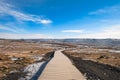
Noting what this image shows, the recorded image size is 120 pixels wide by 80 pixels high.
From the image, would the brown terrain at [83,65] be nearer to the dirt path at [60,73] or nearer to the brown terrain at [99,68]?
the brown terrain at [99,68]

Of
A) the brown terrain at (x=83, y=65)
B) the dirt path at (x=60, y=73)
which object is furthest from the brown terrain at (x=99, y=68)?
the dirt path at (x=60, y=73)

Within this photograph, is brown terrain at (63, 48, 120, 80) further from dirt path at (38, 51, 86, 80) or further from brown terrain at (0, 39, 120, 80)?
dirt path at (38, 51, 86, 80)

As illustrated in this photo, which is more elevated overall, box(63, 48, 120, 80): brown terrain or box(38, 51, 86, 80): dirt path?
box(38, 51, 86, 80): dirt path

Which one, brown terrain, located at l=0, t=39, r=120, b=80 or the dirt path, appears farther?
brown terrain, located at l=0, t=39, r=120, b=80

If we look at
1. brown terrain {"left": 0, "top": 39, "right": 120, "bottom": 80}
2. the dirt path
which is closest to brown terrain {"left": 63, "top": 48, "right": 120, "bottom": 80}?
brown terrain {"left": 0, "top": 39, "right": 120, "bottom": 80}

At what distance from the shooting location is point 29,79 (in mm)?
18766

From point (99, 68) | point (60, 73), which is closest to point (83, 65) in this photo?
point (99, 68)

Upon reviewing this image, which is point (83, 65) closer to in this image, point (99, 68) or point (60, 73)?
point (99, 68)

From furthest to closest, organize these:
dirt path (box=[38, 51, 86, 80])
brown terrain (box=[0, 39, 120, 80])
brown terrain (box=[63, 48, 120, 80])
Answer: brown terrain (box=[0, 39, 120, 80])
brown terrain (box=[63, 48, 120, 80])
dirt path (box=[38, 51, 86, 80])

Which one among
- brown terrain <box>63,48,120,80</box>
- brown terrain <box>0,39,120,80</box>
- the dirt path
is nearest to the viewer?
the dirt path

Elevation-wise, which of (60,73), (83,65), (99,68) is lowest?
(83,65)

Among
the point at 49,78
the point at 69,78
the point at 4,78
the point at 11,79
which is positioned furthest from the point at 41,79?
the point at 4,78

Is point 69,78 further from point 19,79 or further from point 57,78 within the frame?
point 19,79

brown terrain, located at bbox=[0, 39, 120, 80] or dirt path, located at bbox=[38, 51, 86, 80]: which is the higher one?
dirt path, located at bbox=[38, 51, 86, 80]
